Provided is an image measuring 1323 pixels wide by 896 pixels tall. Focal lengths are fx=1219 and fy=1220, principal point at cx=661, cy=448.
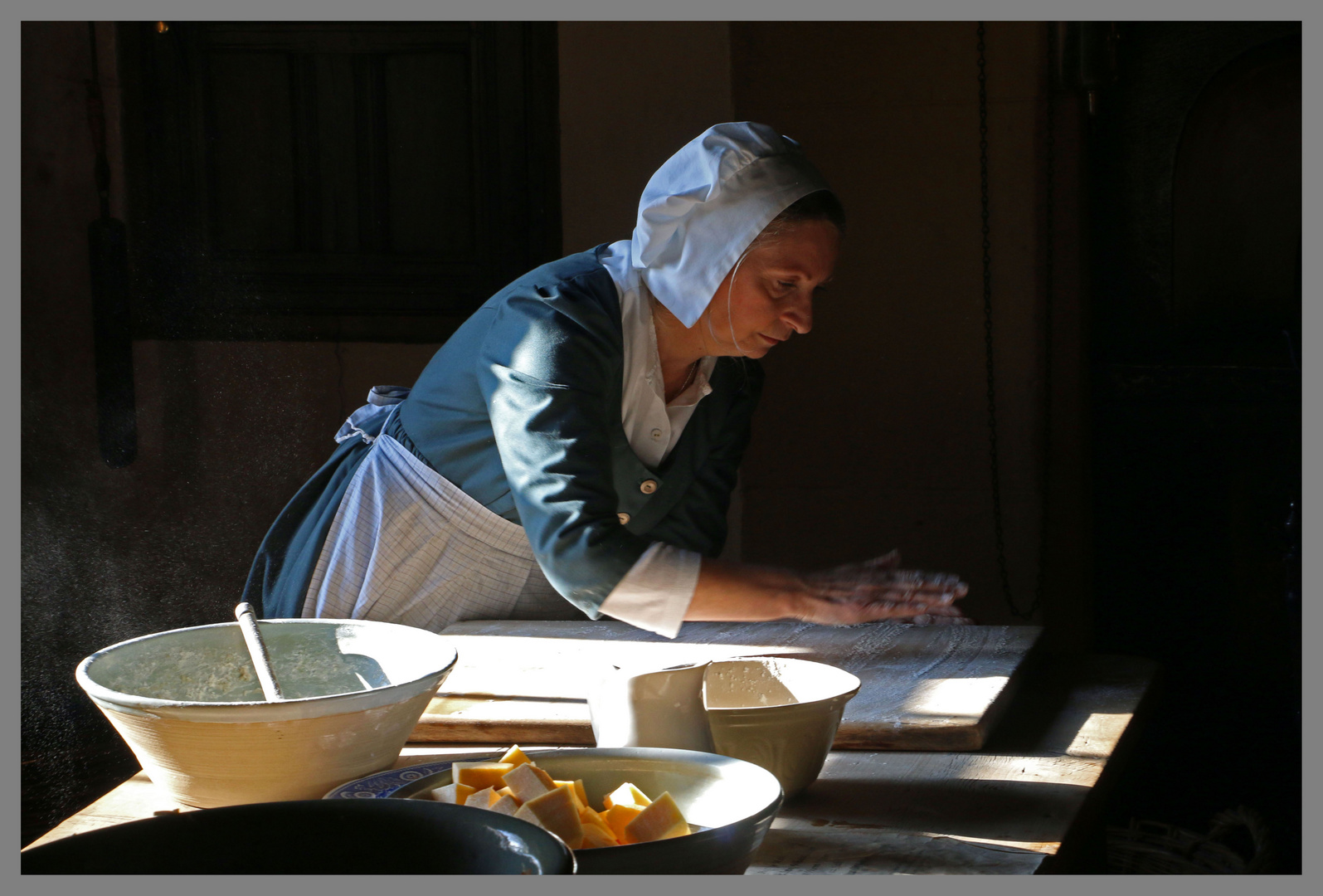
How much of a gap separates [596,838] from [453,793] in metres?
0.11

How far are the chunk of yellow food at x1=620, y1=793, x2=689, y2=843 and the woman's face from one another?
Result: 2.95 feet

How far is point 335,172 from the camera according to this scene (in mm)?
3234

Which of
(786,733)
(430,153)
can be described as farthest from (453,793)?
(430,153)

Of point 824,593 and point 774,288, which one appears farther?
point 774,288

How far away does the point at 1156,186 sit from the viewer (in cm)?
291

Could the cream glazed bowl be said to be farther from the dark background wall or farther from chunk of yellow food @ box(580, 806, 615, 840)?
the dark background wall

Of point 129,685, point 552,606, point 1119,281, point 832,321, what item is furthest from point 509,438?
point 1119,281

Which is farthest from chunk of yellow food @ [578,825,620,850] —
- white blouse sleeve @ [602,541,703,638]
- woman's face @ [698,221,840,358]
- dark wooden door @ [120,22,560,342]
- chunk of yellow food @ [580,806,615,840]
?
dark wooden door @ [120,22,560,342]

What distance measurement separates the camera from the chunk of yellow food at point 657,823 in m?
0.72

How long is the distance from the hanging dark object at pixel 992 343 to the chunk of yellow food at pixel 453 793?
7.85 feet

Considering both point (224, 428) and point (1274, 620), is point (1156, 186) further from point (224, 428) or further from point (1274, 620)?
point (224, 428)

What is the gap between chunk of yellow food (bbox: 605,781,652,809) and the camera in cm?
75

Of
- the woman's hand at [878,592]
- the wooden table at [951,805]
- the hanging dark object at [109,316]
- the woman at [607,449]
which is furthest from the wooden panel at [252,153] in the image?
the wooden table at [951,805]

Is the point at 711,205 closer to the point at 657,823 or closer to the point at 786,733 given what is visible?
the point at 786,733
